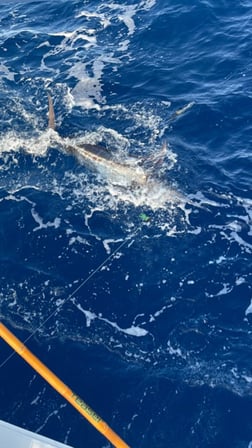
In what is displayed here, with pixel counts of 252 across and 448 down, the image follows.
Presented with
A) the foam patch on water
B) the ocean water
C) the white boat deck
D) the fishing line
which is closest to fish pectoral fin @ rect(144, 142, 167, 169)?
the ocean water

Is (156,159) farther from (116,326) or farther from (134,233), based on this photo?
(116,326)

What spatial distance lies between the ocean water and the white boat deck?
158 inches

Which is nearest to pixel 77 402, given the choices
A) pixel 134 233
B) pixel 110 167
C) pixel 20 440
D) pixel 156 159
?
pixel 20 440

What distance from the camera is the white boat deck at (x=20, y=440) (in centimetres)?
1230

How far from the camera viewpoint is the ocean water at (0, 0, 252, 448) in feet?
56.0

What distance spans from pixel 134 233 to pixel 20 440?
1189cm

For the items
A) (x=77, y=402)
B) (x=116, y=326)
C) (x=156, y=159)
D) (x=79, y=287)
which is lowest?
(x=116, y=326)

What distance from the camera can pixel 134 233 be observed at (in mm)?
22562

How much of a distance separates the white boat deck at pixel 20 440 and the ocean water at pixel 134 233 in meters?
4.01

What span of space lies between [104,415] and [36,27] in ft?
109

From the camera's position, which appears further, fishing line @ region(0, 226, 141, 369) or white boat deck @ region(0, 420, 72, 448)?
fishing line @ region(0, 226, 141, 369)

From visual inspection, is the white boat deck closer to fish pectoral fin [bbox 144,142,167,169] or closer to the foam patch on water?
the foam patch on water

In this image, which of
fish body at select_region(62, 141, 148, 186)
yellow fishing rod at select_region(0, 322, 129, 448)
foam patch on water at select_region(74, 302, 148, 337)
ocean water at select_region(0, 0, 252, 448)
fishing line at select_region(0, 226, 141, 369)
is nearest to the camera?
yellow fishing rod at select_region(0, 322, 129, 448)

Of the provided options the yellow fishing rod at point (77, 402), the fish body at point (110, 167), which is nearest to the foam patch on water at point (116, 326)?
the yellow fishing rod at point (77, 402)
